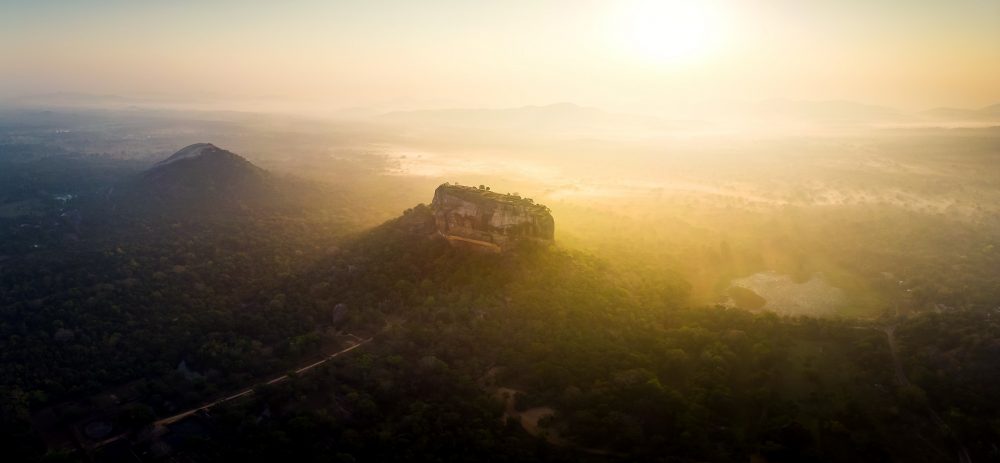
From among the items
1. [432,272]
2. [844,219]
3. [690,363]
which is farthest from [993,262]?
[432,272]

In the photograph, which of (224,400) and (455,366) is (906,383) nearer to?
(455,366)

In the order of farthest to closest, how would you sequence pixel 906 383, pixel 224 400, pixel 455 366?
pixel 455 366, pixel 224 400, pixel 906 383

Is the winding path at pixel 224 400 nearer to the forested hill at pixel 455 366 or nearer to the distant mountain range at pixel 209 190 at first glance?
the forested hill at pixel 455 366

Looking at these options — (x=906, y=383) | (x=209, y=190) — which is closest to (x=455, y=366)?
(x=906, y=383)

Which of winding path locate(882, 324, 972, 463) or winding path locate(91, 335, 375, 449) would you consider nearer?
winding path locate(882, 324, 972, 463)

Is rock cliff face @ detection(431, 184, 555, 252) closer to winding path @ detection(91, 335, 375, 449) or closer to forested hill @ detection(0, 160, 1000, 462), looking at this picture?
forested hill @ detection(0, 160, 1000, 462)

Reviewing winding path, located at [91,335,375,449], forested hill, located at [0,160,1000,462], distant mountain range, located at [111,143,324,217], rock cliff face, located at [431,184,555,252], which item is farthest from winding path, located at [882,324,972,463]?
distant mountain range, located at [111,143,324,217]

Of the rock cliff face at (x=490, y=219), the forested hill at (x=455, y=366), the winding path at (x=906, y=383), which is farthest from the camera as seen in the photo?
the rock cliff face at (x=490, y=219)

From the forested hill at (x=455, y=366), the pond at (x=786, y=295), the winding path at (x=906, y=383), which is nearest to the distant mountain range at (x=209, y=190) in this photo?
the forested hill at (x=455, y=366)

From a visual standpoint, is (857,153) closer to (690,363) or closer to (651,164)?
(651,164)
